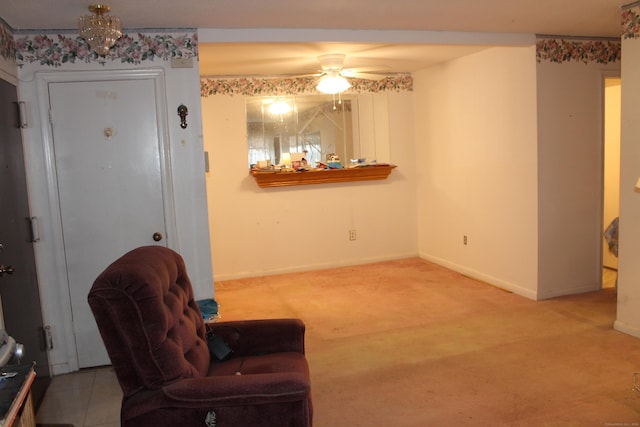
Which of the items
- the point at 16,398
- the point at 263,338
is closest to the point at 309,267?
the point at 263,338

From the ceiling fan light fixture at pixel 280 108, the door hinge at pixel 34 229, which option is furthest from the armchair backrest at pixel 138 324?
the ceiling fan light fixture at pixel 280 108

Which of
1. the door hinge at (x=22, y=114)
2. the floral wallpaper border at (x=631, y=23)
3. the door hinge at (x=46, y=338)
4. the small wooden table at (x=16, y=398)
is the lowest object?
the door hinge at (x=46, y=338)

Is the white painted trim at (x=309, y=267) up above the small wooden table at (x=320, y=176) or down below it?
below

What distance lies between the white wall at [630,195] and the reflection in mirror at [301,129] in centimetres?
298

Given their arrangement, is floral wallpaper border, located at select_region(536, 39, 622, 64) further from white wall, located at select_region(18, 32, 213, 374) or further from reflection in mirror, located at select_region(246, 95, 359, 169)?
white wall, located at select_region(18, 32, 213, 374)

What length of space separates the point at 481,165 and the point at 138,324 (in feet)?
12.9

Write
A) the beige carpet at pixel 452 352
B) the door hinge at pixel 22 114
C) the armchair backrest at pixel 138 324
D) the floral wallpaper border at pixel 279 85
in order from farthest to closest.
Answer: the floral wallpaper border at pixel 279 85
the door hinge at pixel 22 114
the beige carpet at pixel 452 352
the armchair backrest at pixel 138 324

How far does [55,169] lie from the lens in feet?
10.8

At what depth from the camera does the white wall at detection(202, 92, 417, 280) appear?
5508 millimetres

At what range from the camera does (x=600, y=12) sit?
3574mm

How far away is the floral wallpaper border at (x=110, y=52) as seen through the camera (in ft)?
10.6

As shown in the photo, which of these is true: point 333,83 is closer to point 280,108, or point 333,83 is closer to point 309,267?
point 280,108

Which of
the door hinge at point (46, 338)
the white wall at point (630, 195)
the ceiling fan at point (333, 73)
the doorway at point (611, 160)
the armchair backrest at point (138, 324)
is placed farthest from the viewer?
the doorway at point (611, 160)

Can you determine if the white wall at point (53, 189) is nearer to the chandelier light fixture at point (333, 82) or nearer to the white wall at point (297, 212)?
the chandelier light fixture at point (333, 82)
